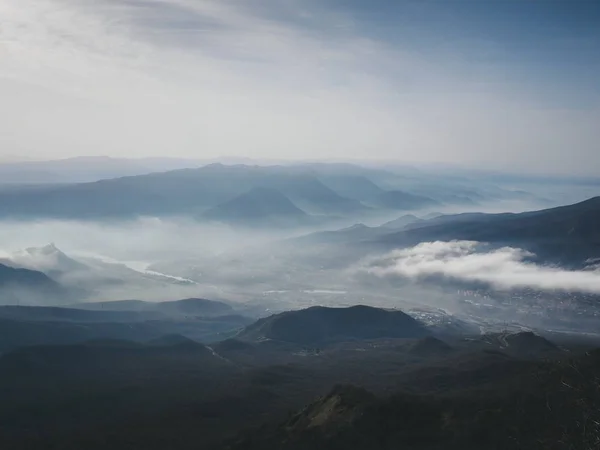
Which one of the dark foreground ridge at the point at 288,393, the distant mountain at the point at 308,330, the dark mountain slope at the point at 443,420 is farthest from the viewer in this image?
the distant mountain at the point at 308,330

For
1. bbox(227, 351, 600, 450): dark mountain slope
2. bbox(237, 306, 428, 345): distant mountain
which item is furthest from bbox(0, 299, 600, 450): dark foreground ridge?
bbox(237, 306, 428, 345): distant mountain

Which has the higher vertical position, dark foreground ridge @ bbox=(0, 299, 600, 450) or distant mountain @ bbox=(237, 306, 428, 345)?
dark foreground ridge @ bbox=(0, 299, 600, 450)

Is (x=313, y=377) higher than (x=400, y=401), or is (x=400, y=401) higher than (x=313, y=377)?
(x=400, y=401)

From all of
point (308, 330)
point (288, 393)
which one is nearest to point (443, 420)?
point (288, 393)

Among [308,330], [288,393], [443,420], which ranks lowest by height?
[308,330]

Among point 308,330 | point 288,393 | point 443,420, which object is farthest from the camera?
point 308,330

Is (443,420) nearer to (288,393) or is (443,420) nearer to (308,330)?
(288,393)

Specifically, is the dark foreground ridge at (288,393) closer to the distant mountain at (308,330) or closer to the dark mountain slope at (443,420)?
the dark mountain slope at (443,420)

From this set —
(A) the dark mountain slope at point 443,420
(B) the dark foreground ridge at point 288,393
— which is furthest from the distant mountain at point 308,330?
(A) the dark mountain slope at point 443,420

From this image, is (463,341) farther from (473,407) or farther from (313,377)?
(473,407)

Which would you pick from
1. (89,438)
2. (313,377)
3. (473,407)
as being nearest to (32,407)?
(89,438)

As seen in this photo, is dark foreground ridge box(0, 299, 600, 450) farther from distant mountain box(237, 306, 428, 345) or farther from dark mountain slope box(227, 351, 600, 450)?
distant mountain box(237, 306, 428, 345)
